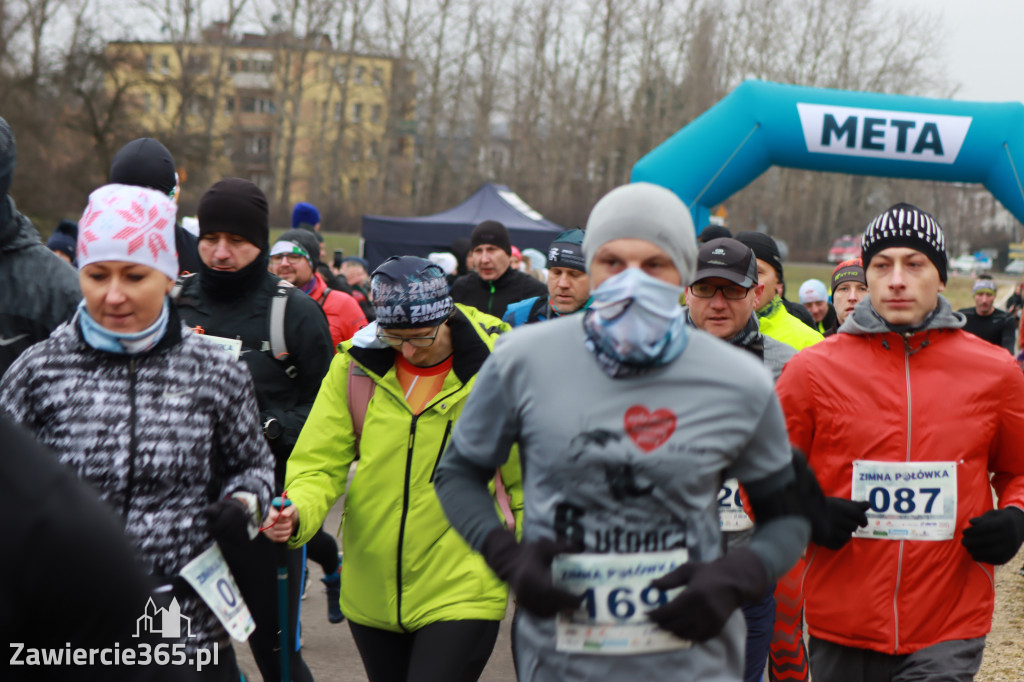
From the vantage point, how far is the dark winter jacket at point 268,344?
4371 mm

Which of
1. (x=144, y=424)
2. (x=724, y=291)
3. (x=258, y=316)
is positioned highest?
(x=724, y=291)

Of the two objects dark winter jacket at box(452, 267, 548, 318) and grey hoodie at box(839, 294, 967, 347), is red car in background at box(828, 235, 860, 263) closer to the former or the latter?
dark winter jacket at box(452, 267, 548, 318)

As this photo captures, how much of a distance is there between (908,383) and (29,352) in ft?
8.20

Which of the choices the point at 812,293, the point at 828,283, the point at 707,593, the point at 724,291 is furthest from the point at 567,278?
the point at 828,283

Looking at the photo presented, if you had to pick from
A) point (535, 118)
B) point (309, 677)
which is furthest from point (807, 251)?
point (309, 677)

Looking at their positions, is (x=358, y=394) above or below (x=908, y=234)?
below

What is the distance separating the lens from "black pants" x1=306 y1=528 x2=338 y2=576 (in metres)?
5.85

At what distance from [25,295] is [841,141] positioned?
34.4 feet

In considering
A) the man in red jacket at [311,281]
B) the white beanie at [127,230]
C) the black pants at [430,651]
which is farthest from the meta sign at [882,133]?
the white beanie at [127,230]

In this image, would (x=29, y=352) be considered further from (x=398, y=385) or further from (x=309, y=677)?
(x=309, y=677)

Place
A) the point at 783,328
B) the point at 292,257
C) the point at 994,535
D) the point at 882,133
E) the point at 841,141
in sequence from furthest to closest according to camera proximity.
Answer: the point at 841,141, the point at 882,133, the point at 292,257, the point at 783,328, the point at 994,535

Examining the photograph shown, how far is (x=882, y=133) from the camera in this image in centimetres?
1231

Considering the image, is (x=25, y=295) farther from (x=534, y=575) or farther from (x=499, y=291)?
(x=499, y=291)

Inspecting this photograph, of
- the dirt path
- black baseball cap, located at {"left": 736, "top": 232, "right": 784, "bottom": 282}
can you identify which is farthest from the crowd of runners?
the dirt path
